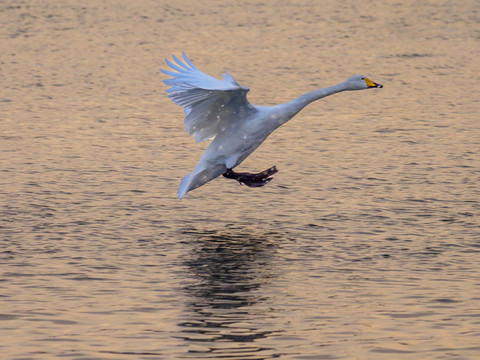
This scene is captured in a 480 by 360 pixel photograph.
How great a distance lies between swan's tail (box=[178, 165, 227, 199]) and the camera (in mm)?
15625

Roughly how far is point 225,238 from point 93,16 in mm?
25664

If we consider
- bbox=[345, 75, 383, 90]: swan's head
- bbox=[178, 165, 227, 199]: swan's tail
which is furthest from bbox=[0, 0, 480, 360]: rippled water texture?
bbox=[345, 75, 383, 90]: swan's head

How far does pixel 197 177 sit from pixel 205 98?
1.20 m

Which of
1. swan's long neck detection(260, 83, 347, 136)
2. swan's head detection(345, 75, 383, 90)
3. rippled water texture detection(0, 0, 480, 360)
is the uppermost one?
swan's head detection(345, 75, 383, 90)

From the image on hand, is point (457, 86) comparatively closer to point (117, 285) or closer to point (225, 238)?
point (225, 238)

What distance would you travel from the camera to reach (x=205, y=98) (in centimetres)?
1515

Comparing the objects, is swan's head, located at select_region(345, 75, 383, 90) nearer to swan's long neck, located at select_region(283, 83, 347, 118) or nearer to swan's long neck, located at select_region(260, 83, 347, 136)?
swan's long neck, located at select_region(283, 83, 347, 118)

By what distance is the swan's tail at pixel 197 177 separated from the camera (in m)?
15.6

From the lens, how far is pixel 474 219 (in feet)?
51.7

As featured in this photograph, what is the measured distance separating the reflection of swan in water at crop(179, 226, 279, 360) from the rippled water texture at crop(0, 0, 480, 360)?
3 centimetres

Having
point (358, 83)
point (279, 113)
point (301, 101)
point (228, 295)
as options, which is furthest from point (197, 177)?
point (228, 295)

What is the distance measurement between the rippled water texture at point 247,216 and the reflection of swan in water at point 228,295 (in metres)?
0.03

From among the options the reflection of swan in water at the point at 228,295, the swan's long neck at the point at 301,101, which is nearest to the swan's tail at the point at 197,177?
the reflection of swan in water at the point at 228,295

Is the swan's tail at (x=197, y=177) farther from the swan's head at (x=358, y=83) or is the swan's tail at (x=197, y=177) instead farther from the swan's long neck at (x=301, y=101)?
the swan's head at (x=358, y=83)
